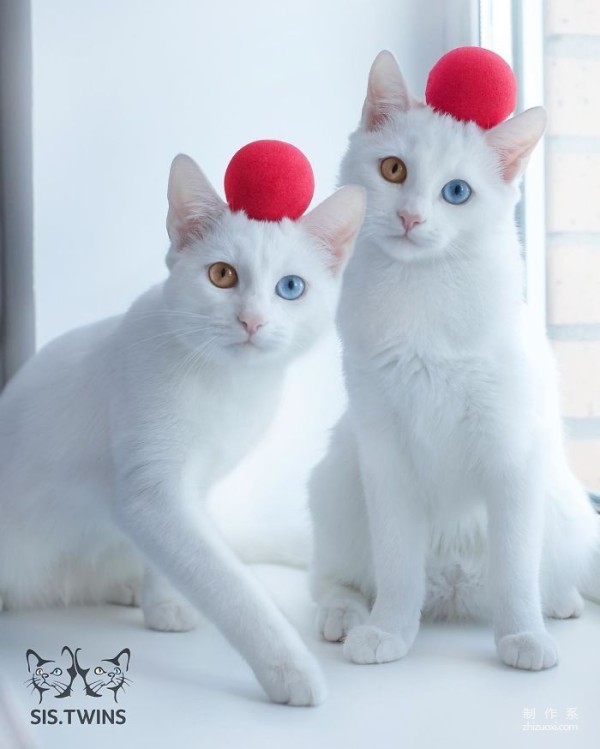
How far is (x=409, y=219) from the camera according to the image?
1075 mm

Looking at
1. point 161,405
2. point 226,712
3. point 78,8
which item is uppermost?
point 78,8

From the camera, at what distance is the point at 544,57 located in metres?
1.60

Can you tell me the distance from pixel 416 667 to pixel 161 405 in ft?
1.39

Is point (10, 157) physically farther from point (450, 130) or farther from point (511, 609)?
point (511, 609)

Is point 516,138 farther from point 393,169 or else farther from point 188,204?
point 188,204

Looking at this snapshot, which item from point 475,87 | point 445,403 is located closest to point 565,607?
point 445,403

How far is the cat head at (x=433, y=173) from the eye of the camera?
1090mm

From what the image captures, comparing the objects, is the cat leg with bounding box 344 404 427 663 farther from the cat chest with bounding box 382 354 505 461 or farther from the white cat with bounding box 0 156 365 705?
the white cat with bounding box 0 156 365 705

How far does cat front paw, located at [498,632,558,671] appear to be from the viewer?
107cm

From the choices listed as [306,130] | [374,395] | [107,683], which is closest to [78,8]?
[306,130]

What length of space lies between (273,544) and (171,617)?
13.1 inches

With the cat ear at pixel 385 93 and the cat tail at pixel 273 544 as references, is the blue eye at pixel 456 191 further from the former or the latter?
the cat tail at pixel 273 544

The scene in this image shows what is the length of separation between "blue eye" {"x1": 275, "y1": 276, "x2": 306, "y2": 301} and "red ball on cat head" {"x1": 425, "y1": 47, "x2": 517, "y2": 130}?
0.91 feet

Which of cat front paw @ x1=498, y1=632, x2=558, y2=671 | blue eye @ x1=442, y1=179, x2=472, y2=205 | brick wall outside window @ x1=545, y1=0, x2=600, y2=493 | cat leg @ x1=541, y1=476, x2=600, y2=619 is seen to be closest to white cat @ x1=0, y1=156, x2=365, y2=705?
blue eye @ x1=442, y1=179, x2=472, y2=205
